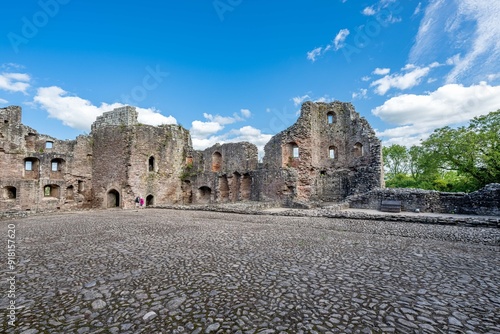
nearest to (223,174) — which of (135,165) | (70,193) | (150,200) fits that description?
(150,200)

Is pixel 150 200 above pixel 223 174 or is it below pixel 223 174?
below

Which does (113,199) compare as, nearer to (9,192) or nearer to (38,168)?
(38,168)

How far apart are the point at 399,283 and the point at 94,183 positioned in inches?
1117

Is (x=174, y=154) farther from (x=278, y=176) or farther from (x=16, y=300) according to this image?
(x=16, y=300)

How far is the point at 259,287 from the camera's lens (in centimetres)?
357

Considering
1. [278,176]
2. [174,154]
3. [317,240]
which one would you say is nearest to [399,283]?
[317,240]

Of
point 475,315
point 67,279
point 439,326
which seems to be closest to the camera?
point 439,326

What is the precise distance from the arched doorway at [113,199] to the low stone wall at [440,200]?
72.6 ft

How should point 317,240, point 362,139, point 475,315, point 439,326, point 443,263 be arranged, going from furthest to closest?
point 362,139 → point 317,240 → point 443,263 → point 475,315 → point 439,326

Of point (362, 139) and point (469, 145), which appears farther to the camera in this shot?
point (362, 139)

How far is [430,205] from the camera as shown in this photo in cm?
1408

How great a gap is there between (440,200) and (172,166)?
910 inches

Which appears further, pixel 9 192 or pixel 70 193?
pixel 70 193

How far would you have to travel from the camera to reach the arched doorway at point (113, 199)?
24.6 metres
